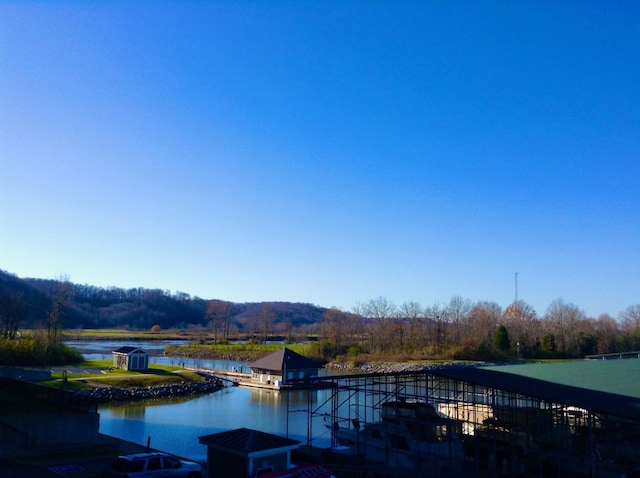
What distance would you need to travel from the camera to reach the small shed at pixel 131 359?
45625 millimetres

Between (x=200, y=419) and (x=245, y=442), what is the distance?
18958mm

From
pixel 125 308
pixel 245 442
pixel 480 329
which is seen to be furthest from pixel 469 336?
pixel 125 308

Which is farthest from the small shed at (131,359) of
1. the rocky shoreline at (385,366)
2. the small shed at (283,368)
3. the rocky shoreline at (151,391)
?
the rocky shoreline at (385,366)

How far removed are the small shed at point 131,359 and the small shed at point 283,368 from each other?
9829 millimetres

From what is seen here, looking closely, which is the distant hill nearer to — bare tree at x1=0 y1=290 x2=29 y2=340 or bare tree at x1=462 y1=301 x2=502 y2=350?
bare tree at x1=462 y1=301 x2=502 y2=350

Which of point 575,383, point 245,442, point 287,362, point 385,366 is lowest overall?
point 385,366

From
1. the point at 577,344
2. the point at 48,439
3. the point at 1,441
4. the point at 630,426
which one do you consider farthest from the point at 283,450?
the point at 577,344

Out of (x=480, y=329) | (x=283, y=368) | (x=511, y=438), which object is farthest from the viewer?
(x=480, y=329)

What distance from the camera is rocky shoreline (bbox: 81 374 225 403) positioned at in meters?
35.9

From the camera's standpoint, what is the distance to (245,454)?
1255 cm

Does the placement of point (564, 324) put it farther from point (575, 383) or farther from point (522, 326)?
point (575, 383)

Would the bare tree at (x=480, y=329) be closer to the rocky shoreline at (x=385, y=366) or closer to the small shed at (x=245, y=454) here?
the rocky shoreline at (x=385, y=366)

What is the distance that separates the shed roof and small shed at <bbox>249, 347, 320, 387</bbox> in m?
23.4

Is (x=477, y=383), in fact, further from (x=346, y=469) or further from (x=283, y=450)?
(x=283, y=450)
